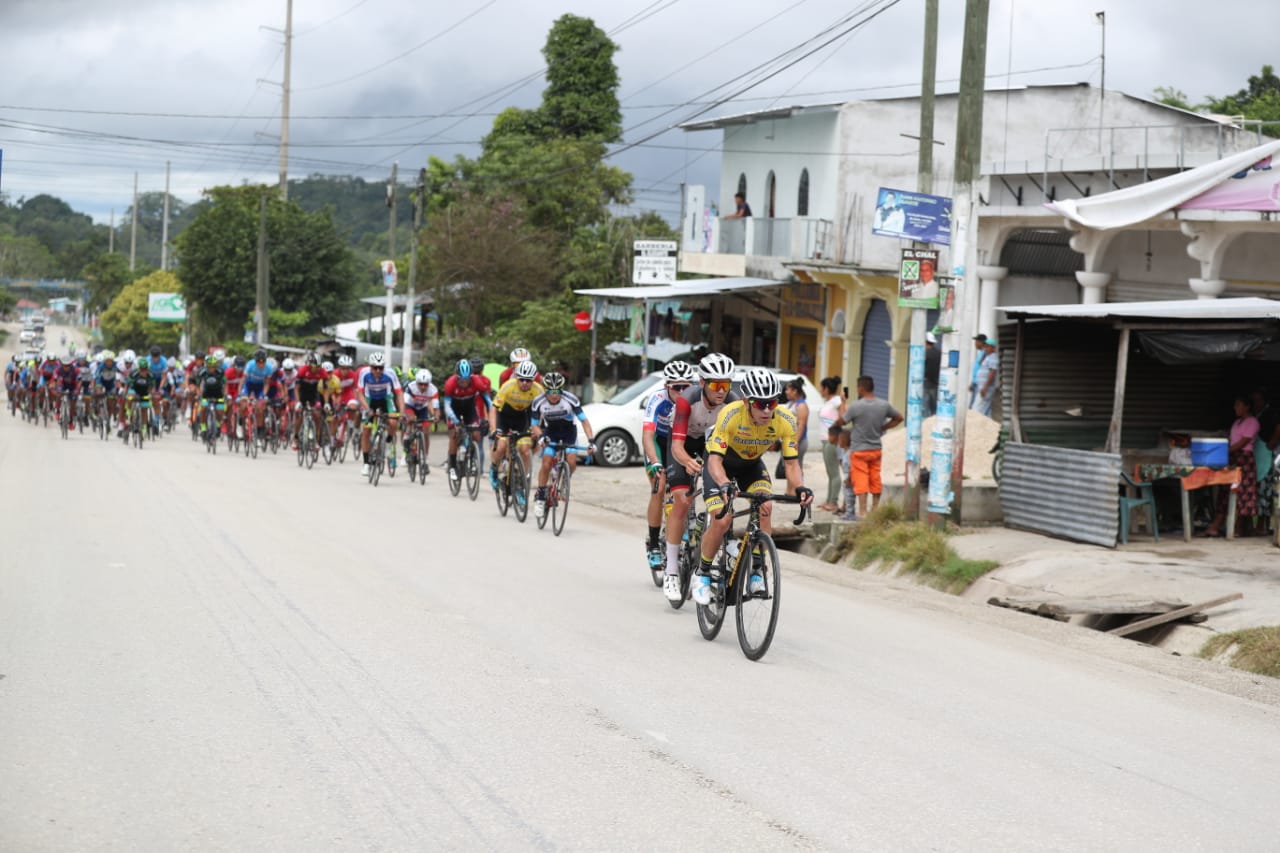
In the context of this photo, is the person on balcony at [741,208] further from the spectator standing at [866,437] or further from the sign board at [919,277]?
the sign board at [919,277]

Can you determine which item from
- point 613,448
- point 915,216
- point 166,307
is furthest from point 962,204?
point 166,307

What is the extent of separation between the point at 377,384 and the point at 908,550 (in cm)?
1035

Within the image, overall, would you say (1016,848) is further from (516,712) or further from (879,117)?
(879,117)

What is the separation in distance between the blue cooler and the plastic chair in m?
0.60

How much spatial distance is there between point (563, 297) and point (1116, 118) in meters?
17.4

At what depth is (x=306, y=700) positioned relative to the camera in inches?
306

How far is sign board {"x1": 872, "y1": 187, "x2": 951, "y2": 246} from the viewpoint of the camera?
16.0 meters

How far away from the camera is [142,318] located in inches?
4749

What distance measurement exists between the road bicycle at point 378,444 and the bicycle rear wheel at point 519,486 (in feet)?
18.2

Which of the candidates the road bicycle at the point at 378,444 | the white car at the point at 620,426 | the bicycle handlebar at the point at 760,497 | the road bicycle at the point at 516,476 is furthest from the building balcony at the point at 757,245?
the bicycle handlebar at the point at 760,497

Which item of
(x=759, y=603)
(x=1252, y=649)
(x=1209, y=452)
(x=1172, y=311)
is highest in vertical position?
(x=1172, y=311)

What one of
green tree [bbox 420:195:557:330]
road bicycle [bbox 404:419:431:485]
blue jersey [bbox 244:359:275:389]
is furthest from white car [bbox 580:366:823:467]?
green tree [bbox 420:195:557:330]

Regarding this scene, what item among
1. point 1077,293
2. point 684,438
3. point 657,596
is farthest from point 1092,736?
point 1077,293

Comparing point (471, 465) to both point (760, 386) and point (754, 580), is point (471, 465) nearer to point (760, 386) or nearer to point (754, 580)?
point (754, 580)
